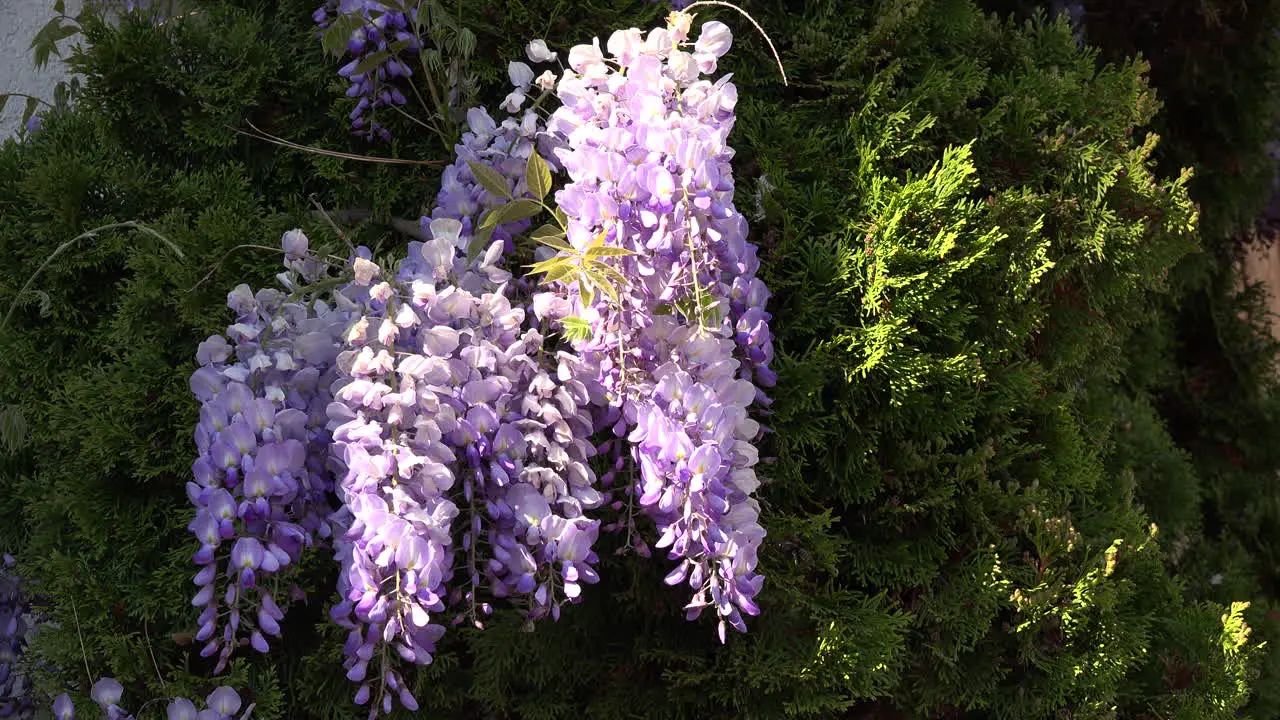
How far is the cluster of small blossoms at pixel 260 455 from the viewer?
1.41 meters

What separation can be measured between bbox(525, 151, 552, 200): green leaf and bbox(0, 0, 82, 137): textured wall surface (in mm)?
1376

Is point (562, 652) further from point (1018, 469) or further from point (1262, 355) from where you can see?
point (1262, 355)

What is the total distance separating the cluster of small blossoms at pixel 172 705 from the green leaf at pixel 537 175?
2.58 ft

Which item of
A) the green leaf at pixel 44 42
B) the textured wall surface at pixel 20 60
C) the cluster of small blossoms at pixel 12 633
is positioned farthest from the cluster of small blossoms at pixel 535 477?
the textured wall surface at pixel 20 60

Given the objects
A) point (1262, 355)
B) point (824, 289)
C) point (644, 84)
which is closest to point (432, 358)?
point (644, 84)

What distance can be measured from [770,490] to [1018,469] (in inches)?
19.6

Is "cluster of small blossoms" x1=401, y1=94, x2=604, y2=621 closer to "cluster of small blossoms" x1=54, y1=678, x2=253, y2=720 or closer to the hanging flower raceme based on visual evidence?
the hanging flower raceme

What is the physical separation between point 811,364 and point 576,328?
0.47m

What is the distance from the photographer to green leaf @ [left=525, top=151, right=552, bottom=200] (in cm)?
154

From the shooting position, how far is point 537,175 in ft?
5.08

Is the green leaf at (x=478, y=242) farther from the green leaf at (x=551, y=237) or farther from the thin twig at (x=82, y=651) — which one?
the thin twig at (x=82, y=651)

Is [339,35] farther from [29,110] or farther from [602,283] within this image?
[29,110]

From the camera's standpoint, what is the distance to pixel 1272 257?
13.3 ft

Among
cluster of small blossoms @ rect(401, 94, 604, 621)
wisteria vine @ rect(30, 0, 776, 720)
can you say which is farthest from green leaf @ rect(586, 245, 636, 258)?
cluster of small blossoms @ rect(401, 94, 604, 621)
